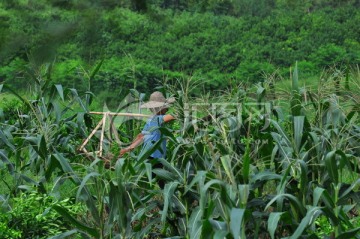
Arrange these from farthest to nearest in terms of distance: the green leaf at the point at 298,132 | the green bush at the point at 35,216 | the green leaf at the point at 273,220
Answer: the green bush at the point at 35,216 → the green leaf at the point at 298,132 → the green leaf at the point at 273,220

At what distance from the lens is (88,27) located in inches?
265

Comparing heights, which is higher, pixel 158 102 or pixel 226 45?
pixel 158 102

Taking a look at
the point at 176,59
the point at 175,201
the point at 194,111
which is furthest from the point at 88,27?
the point at 176,59

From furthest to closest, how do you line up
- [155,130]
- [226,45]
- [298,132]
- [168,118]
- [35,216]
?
[226,45] → [168,118] → [155,130] → [35,216] → [298,132]

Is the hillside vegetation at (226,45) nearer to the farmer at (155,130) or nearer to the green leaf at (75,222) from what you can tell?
the farmer at (155,130)

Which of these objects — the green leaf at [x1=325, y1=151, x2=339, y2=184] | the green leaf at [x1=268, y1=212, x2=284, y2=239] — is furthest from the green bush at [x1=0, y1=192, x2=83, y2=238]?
the green leaf at [x1=325, y1=151, x2=339, y2=184]

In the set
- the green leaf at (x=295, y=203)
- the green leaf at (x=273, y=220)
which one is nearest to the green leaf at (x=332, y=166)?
the green leaf at (x=295, y=203)

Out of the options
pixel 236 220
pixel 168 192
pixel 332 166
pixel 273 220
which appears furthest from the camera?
pixel 168 192

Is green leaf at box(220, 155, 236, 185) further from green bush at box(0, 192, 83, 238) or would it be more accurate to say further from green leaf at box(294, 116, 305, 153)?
green bush at box(0, 192, 83, 238)

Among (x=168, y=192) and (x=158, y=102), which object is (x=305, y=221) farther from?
(x=158, y=102)

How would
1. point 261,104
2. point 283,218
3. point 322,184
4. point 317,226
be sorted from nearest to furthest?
point 283,218 → point 322,184 → point 317,226 → point 261,104

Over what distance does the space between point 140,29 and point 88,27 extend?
41.7 feet

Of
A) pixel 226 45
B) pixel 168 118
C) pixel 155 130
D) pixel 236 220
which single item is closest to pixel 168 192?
pixel 236 220

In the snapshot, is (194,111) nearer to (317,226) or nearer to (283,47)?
(317,226)
